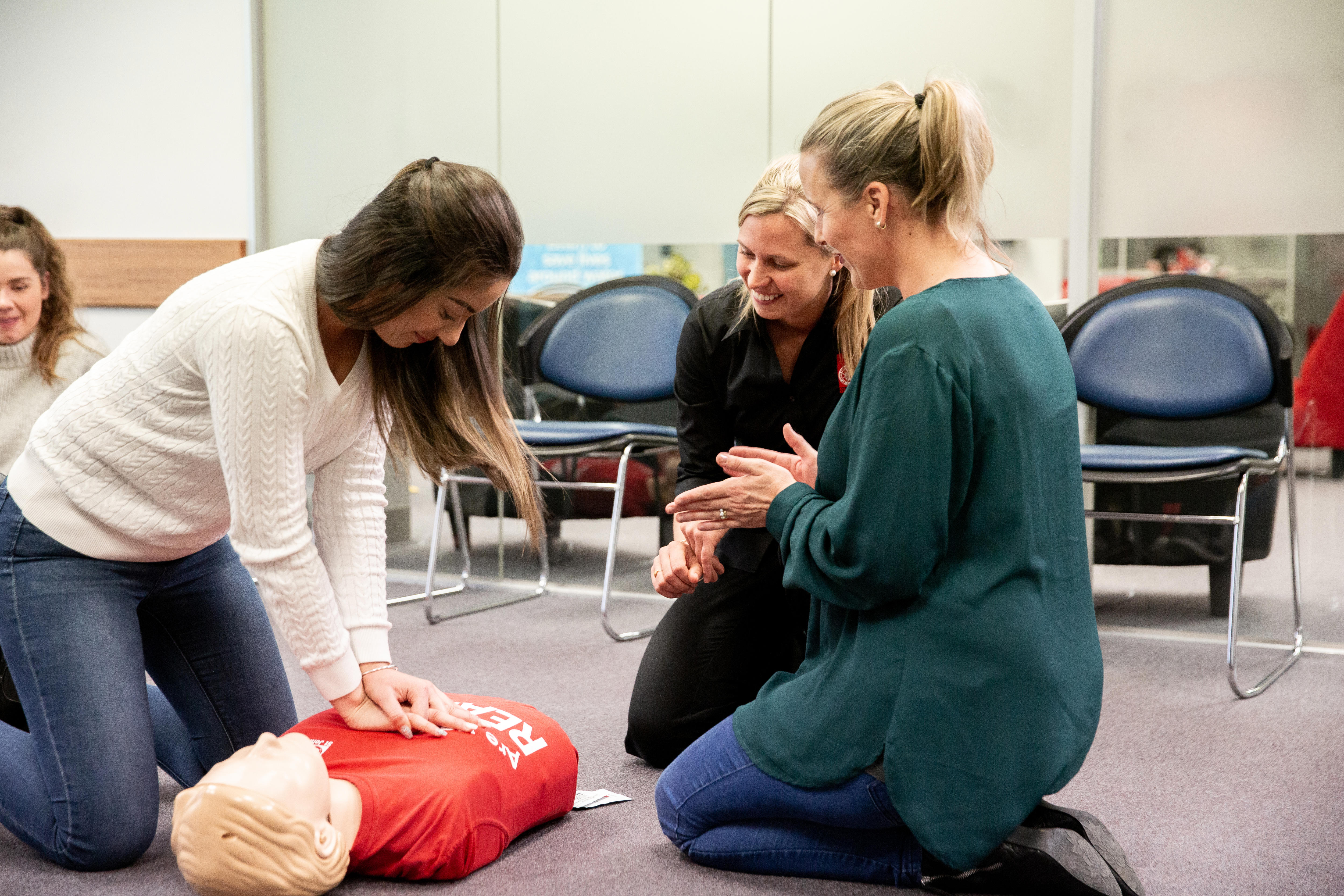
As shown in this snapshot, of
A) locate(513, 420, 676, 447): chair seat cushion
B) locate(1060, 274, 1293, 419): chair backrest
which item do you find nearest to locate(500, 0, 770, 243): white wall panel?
locate(513, 420, 676, 447): chair seat cushion

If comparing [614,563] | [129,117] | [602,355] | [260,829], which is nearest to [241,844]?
[260,829]

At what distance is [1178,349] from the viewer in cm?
314

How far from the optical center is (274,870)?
143cm

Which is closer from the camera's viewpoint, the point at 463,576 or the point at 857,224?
the point at 857,224

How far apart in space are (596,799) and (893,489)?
0.92m

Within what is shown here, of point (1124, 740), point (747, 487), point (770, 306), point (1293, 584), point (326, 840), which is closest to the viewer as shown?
point (326, 840)

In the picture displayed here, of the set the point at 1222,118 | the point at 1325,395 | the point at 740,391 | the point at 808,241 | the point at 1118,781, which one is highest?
the point at 1222,118

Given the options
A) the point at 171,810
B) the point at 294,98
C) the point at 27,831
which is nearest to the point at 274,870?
the point at 27,831

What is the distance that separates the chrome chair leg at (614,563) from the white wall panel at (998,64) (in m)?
1.25

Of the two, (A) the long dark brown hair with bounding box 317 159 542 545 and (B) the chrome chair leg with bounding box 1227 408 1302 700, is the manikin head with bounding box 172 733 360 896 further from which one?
(B) the chrome chair leg with bounding box 1227 408 1302 700

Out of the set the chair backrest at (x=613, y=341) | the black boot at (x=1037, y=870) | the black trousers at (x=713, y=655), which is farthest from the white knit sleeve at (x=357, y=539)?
the chair backrest at (x=613, y=341)

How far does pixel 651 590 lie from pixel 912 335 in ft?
8.38

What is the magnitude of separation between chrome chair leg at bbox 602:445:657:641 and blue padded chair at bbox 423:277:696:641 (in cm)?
4

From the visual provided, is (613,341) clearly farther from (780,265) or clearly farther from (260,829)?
(260,829)
